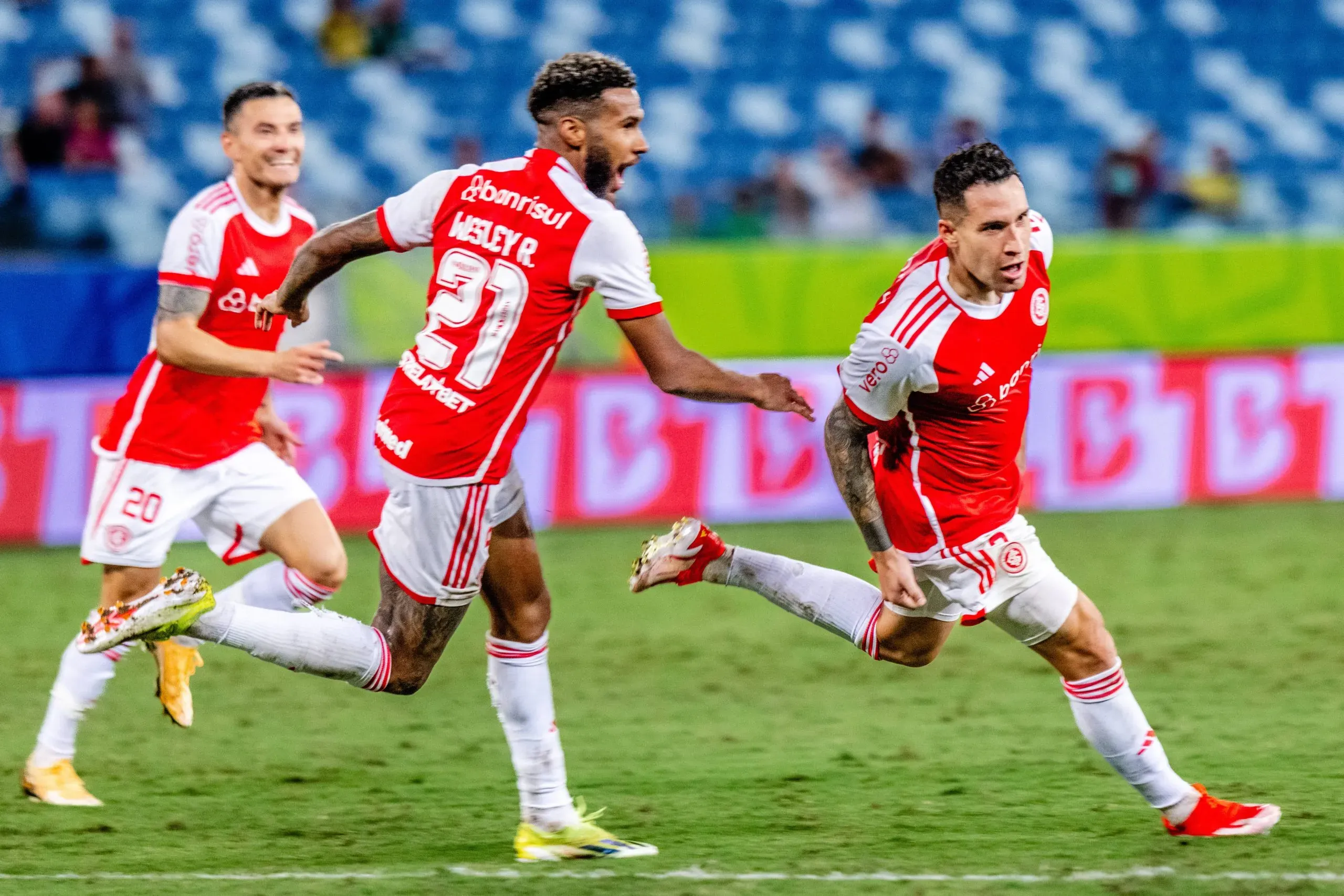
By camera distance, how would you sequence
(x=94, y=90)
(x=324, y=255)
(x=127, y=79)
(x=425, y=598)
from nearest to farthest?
(x=425, y=598), (x=324, y=255), (x=94, y=90), (x=127, y=79)

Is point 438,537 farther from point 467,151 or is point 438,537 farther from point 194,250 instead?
point 467,151

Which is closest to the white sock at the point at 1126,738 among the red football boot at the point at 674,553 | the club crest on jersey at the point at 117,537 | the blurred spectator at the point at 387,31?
the red football boot at the point at 674,553

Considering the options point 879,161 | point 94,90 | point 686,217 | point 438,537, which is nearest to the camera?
point 438,537

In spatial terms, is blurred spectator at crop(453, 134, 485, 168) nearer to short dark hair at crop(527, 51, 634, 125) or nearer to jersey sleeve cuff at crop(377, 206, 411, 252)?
jersey sleeve cuff at crop(377, 206, 411, 252)

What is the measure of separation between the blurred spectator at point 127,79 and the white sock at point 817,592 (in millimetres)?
9845

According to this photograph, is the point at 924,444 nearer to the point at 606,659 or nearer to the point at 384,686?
the point at 384,686

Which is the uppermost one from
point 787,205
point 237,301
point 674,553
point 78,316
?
point 787,205

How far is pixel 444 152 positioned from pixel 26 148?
148 inches

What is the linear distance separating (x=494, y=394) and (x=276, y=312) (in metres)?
0.88

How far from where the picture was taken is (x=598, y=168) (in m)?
4.75

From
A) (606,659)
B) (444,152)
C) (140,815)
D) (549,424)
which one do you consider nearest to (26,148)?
(444,152)

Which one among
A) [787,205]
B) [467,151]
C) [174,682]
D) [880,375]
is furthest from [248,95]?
[467,151]

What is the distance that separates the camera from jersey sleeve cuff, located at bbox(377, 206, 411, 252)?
4.89 meters

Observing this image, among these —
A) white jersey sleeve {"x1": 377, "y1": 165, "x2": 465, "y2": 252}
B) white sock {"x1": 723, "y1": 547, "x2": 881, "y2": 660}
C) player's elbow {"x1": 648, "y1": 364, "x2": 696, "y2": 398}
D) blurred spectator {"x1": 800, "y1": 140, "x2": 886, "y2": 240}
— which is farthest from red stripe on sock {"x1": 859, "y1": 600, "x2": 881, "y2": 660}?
blurred spectator {"x1": 800, "y1": 140, "x2": 886, "y2": 240}
